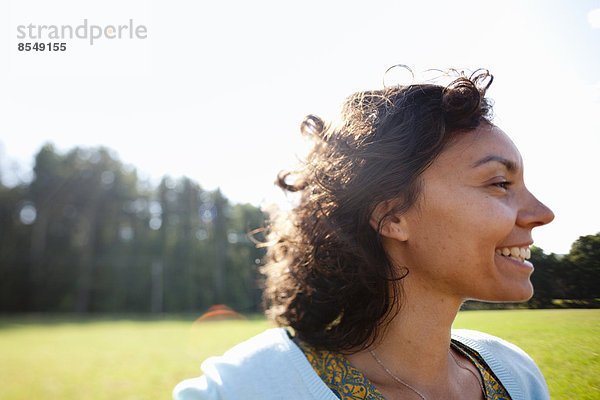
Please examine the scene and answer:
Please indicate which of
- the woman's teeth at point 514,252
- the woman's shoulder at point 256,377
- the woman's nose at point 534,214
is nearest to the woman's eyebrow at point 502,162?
the woman's nose at point 534,214

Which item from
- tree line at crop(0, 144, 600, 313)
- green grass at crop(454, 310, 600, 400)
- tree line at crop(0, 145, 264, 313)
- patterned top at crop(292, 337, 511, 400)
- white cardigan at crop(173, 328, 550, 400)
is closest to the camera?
green grass at crop(454, 310, 600, 400)

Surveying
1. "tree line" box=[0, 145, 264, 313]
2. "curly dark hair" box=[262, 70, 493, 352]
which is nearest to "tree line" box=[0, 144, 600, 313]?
"tree line" box=[0, 145, 264, 313]

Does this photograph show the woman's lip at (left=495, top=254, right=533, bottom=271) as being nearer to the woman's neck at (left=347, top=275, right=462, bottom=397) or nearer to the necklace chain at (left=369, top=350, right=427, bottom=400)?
the woman's neck at (left=347, top=275, right=462, bottom=397)

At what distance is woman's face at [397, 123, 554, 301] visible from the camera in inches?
48.3

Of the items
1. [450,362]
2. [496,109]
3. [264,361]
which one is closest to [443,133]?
[496,109]

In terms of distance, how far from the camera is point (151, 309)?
27.7 metres

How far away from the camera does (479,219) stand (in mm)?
1222

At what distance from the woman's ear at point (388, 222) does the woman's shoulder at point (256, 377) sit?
564mm

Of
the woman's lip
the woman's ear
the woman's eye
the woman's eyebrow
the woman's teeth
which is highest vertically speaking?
the woman's eyebrow

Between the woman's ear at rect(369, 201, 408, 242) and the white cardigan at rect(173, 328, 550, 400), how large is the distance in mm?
565

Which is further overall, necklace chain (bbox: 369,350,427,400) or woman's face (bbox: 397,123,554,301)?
necklace chain (bbox: 369,350,427,400)

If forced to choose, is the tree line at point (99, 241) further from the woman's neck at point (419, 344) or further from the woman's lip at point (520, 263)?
the woman's lip at point (520, 263)

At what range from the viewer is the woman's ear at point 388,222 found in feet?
4.67

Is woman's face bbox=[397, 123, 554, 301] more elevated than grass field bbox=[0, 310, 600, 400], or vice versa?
woman's face bbox=[397, 123, 554, 301]
